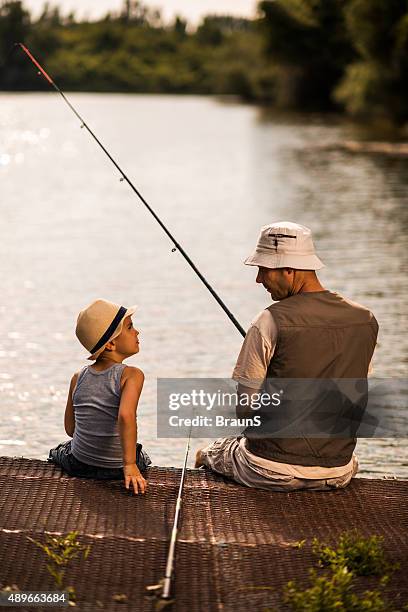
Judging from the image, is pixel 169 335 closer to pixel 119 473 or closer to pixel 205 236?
pixel 119 473

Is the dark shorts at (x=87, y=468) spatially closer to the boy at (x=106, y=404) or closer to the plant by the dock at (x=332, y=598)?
the boy at (x=106, y=404)

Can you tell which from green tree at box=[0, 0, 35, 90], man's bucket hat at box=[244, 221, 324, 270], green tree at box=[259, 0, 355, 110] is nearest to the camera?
man's bucket hat at box=[244, 221, 324, 270]

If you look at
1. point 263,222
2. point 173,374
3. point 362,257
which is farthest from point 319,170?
point 173,374

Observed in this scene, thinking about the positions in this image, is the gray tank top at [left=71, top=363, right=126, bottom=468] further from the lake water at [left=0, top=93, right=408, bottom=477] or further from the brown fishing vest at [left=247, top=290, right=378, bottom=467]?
the lake water at [left=0, top=93, right=408, bottom=477]

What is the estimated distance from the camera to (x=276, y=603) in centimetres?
396

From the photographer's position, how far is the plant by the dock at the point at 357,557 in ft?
13.8

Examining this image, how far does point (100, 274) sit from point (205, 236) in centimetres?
427

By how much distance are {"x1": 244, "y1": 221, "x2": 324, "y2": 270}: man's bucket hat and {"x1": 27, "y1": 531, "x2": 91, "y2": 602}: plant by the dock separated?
117 centimetres

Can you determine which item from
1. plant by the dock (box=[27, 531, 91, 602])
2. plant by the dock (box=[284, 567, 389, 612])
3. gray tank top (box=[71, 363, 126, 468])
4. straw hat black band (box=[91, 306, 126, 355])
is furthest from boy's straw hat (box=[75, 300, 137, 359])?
plant by the dock (box=[284, 567, 389, 612])

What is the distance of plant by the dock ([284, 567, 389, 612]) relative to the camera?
151 inches

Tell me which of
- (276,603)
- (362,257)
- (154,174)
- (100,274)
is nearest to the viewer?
(276,603)

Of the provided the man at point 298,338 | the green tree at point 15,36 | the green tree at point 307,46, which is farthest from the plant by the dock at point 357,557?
the green tree at point 15,36

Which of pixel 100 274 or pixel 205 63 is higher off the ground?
pixel 100 274

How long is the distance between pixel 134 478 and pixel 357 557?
102 cm
